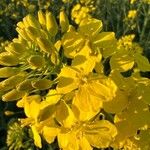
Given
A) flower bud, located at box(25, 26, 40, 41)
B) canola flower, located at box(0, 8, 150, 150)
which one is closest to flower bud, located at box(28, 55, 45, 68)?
canola flower, located at box(0, 8, 150, 150)

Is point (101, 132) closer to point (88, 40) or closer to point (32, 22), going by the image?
point (88, 40)

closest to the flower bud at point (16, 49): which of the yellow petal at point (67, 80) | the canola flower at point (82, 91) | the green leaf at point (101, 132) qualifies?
the canola flower at point (82, 91)

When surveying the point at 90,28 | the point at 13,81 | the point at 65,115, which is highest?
the point at 90,28

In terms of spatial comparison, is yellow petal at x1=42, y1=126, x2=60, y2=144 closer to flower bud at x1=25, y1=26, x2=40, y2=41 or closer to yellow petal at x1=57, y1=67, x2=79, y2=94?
yellow petal at x1=57, y1=67, x2=79, y2=94

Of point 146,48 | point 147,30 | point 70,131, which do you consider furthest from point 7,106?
point 70,131

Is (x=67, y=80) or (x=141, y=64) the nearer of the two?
(x=67, y=80)

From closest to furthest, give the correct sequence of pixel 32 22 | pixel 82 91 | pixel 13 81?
pixel 82 91
pixel 13 81
pixel 32 22

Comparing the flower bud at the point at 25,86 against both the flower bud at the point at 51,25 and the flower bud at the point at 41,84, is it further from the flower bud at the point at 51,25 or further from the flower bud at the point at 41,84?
the flower bud at the point at 51,25

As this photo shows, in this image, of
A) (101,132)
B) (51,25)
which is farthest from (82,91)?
(51,25)

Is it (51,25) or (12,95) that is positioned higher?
(51,25)
